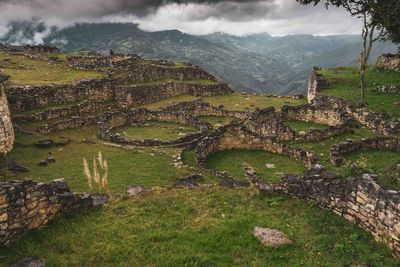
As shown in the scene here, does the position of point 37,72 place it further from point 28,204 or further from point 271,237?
point 271,237

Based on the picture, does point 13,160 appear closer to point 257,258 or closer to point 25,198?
point 25,198

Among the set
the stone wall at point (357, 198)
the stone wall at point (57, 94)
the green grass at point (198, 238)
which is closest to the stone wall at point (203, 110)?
the stone wall at point (57, 94)

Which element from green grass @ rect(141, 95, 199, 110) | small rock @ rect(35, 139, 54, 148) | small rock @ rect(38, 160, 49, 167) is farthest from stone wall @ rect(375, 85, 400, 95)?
small rock @ rect(38, 160, 49, 167)

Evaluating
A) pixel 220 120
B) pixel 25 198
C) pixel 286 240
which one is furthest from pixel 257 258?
pixel 220 120

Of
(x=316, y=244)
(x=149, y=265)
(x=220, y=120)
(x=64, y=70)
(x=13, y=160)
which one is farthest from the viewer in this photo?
(x=64, y=70)

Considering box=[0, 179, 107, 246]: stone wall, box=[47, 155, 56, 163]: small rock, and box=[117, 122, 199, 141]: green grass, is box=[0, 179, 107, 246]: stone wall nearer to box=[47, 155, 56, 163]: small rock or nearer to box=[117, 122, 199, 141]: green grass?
box=[47, 155, 56, 163]: small rock

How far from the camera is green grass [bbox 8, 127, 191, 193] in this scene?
28.7 m

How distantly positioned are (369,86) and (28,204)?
166ft

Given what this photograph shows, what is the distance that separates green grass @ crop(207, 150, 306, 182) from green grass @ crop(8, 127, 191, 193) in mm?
3905

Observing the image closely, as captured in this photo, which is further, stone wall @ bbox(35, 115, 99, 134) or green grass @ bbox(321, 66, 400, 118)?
green grass @ bbox(321, 66, 400, 118)

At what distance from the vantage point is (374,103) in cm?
4672

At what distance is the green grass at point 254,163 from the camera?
103ft

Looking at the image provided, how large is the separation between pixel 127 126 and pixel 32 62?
99.6ft

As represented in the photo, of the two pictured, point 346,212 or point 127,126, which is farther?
point 127,126
